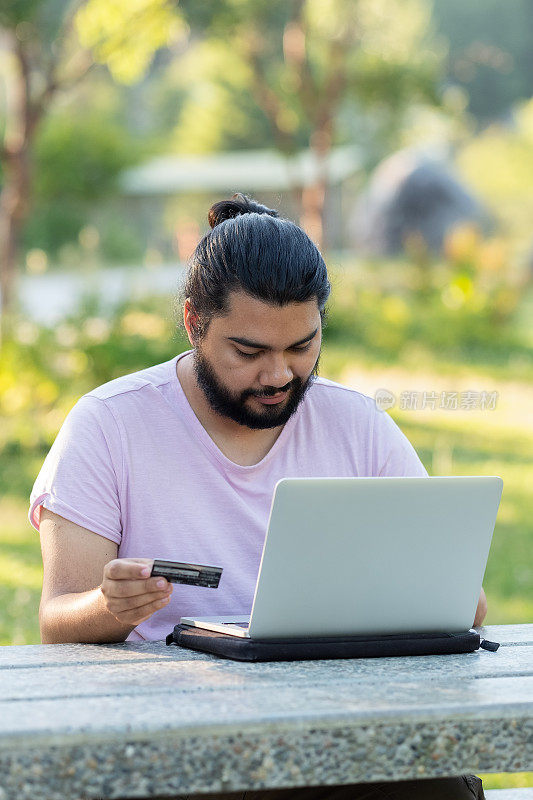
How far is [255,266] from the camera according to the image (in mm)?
2164

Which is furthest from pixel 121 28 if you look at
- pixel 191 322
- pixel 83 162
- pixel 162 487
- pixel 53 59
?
pixel 83 162

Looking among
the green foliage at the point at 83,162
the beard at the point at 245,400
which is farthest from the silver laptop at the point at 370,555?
the green foliage at the point at 83,162

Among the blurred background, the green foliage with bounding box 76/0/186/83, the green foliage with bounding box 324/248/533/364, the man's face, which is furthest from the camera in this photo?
the green foliage with bounding box 324/248/533/364

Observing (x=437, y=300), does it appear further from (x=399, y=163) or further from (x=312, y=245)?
(x=399, y=163)

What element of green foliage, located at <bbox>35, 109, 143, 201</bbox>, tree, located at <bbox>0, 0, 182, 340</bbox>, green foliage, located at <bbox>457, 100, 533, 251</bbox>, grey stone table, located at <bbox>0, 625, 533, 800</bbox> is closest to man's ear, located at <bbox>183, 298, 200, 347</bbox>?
grey stone table, located at <bbox>0, 625, 533, 800</bbox>

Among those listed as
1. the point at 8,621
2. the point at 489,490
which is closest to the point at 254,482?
the point at 489,490

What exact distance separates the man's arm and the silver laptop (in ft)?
0.47

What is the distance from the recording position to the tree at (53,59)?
Result: 7.98m

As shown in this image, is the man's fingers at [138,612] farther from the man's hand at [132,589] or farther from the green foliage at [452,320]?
the green foliage at [452,320]

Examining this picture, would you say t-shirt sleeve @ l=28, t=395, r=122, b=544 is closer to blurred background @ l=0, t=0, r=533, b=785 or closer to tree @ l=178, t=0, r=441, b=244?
blurred background @ l=0, t=0, r=533, b=785

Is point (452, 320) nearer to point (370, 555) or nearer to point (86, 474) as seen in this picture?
point (86, 474)

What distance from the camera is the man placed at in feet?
6.62

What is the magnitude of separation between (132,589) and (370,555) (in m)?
0.34

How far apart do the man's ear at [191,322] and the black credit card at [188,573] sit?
74 centimetres
